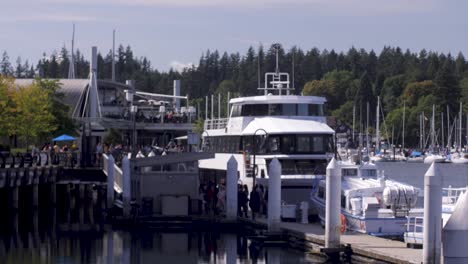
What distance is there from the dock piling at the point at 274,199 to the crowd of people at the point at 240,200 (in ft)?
17.9

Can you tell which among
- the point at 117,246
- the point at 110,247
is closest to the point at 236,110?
the point at 117,246

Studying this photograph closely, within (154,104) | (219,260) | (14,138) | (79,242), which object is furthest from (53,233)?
(154,104)

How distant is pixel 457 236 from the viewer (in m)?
34.0

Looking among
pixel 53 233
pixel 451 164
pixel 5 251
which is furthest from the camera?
pixel 451 164

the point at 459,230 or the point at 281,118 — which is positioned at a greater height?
the point at 281,118

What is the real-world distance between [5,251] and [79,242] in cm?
457

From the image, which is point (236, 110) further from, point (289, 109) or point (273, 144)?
point (273, 144)

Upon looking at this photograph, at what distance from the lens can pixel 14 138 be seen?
9288cm

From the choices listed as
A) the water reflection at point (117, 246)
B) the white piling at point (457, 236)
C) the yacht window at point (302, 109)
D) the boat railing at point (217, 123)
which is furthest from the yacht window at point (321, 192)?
the white piling at point (457, 236)

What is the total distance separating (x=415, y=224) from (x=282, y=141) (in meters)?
17.2

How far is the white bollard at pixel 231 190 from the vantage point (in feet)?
171

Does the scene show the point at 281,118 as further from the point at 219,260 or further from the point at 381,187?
the point at 219,260

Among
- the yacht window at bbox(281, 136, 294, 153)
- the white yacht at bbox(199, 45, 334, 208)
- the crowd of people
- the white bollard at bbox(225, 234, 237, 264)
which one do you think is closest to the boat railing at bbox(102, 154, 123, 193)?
the crowd of people

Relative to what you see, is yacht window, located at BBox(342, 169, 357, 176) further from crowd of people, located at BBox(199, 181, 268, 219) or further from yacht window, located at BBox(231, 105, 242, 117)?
yacht window, located at BBox(231, 105, 242, 117)
